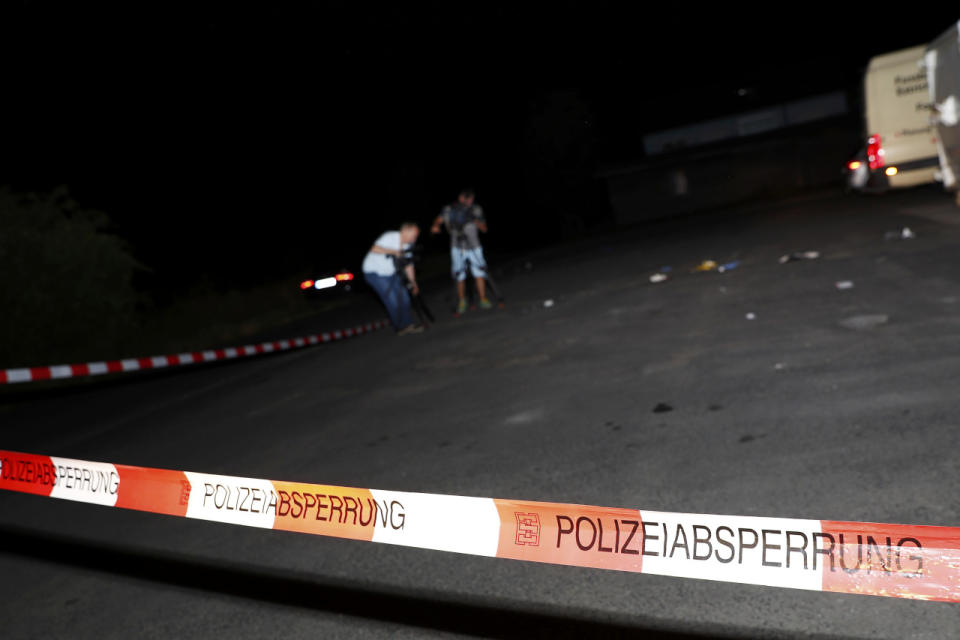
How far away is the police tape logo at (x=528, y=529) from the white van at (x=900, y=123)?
14647 mm

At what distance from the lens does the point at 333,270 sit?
21.9 meters

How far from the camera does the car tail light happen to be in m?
15.1

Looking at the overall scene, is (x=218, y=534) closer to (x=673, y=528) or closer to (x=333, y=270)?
(x=673, y=528)

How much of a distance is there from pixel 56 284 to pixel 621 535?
17935 mm

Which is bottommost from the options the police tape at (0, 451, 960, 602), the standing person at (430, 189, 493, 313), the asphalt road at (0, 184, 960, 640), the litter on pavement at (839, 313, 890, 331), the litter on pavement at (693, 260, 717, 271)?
the litter on pavement at (693, 260, 717, 271)

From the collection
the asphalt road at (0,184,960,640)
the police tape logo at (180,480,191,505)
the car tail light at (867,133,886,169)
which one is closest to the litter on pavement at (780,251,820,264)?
the asphalt road at (0,184,960,640)

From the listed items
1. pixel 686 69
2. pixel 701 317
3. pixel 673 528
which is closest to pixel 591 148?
pixel 686 69

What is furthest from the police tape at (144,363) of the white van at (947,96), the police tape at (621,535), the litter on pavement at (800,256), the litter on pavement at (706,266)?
the white van at (947,96)

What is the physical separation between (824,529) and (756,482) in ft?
8.16

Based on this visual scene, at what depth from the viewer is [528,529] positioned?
2566 mm

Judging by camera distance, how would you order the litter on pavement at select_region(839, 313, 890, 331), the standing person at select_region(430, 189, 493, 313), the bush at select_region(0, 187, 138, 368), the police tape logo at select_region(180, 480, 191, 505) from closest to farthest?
1. the police tape logo at select_region(180, 480, 191, 505)
2. the litter on pavement at select_region(839, 313, 890, 331)
3. the standing person at select_region(430, 189, 493, 313)
4. the bush at select_region(0, 187, 138, 368)

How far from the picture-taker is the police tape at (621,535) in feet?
6.62

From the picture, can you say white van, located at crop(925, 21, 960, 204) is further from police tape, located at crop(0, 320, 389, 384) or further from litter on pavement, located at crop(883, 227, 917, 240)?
police tape, located at crop(0, 320, 389, 384)

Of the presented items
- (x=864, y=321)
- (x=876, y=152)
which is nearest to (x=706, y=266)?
(x=876, y=152)
